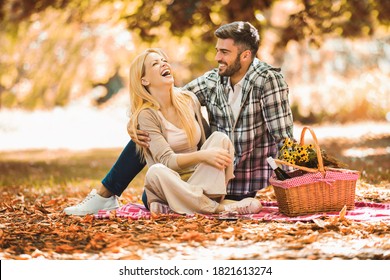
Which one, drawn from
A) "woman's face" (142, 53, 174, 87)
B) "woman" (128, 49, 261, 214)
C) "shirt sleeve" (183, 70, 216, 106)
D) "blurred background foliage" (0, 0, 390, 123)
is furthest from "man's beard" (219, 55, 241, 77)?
"blurred background foliage" (0, 0, 390, 123)

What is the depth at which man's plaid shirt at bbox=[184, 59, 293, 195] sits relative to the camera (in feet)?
14.8

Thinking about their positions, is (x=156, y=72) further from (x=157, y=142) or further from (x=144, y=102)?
(x=157, y=142)

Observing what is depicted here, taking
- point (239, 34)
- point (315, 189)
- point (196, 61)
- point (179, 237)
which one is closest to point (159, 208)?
point (179, 237)

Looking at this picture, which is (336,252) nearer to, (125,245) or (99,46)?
(125,245)

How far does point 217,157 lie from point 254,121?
1.86 ft

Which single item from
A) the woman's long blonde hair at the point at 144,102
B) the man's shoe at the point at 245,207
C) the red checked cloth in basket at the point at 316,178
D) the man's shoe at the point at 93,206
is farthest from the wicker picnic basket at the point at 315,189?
the man's shoe at the point at 93,206

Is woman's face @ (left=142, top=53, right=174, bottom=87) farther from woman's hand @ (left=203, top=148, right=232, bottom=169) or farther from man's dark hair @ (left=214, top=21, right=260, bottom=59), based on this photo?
woman's hand @ (left=203, top=148, right=232, bottom=169)

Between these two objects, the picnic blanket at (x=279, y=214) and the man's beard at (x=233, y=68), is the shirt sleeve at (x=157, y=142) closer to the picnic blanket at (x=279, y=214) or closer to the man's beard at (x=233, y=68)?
the picnic blanket at (x=279, y=214)

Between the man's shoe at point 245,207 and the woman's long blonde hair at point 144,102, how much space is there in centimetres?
47

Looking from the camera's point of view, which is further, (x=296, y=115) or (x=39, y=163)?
(x=296, y=115)

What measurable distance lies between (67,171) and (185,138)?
431 centimetres
